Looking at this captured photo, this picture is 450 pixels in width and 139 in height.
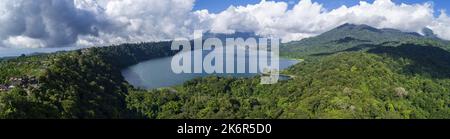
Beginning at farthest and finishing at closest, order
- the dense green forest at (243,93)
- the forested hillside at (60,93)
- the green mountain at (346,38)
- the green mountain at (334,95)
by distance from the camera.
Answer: the green mountain at (346,38) → the green mountain at (334,95) → the dense green forest at (243,93) → the forested hillside at (60,93)

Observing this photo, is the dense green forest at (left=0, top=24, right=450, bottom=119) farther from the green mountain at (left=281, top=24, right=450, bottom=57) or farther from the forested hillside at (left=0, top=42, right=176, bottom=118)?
the green mountain at (left=281, top=24, right=450, bottom=57)

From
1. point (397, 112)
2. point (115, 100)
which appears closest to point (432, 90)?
point (397, 112)

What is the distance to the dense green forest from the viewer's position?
23.2 m

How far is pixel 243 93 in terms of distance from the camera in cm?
4409

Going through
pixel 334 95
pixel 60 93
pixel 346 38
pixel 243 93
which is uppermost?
pixel 346 38

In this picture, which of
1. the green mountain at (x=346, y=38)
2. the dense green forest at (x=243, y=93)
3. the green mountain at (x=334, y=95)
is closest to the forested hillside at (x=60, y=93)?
the dense green forest at (x=243, y=93)

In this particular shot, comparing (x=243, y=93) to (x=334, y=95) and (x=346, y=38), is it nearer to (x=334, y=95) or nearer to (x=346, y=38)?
(x=334, y=95)

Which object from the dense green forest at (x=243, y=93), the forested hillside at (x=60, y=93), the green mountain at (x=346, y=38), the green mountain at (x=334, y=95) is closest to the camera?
the forested hillside at (x=60, y=93)

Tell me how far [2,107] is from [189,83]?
101 feet

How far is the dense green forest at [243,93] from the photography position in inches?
912

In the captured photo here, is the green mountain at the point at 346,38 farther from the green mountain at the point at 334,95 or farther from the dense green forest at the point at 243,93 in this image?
the green mountain at the point at 334,95

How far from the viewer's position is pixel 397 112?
3250 centimetres

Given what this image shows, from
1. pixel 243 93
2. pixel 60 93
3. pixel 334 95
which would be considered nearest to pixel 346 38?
pixel 243 93

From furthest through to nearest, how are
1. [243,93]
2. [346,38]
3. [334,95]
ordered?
[346,38] → [243,93] → [334,95]
